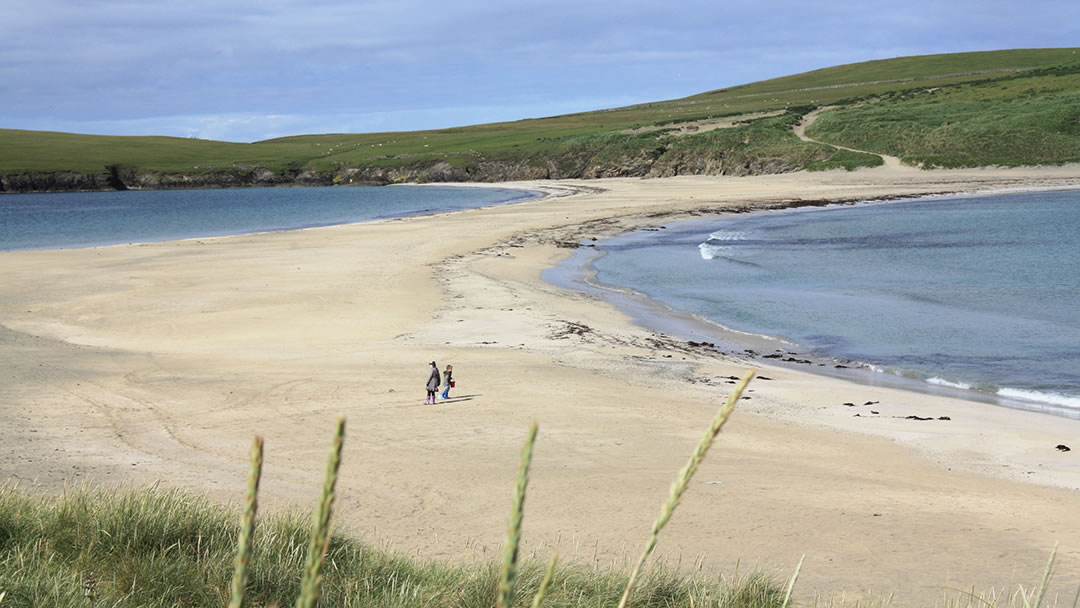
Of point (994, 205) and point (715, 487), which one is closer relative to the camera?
point (715, 487)

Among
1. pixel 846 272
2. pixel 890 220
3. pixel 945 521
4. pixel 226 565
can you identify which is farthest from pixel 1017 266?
pixel 226 565

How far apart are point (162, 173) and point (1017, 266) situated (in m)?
126

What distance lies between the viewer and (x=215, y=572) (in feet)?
18.0

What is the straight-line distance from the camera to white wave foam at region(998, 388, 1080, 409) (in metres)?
15.6

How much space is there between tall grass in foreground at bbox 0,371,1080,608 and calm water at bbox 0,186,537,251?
159 ft

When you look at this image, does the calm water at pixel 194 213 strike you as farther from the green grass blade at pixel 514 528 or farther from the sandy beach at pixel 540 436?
the green grass blade at pixel 514 528

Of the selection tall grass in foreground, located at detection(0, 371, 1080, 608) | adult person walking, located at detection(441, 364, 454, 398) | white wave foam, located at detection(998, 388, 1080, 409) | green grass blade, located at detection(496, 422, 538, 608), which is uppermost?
green grass blade, located at detection(496, 422, 538, 608)

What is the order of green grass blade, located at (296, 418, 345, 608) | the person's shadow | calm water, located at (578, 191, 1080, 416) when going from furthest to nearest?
1. calm water, located at (578, 191, 1080, 416)
2. the person's shadow
3. green grass blade, located at (296, 418, 345, 608)

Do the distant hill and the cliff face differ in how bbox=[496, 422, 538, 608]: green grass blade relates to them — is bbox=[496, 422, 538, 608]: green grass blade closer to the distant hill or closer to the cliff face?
the distant hill

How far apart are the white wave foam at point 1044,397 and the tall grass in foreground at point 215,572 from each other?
37.4 feet

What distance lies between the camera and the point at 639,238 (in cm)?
4697

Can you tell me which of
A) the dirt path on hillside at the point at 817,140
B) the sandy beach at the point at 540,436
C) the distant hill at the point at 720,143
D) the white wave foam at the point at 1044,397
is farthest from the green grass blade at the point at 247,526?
the distant hill at the point at 720,143

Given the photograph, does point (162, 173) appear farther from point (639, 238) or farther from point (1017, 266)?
point (1017, 266)

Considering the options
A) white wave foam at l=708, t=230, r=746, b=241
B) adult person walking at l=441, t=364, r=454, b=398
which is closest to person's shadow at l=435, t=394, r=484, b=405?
adult person walking at l=441, t=364, r=454, b=398
